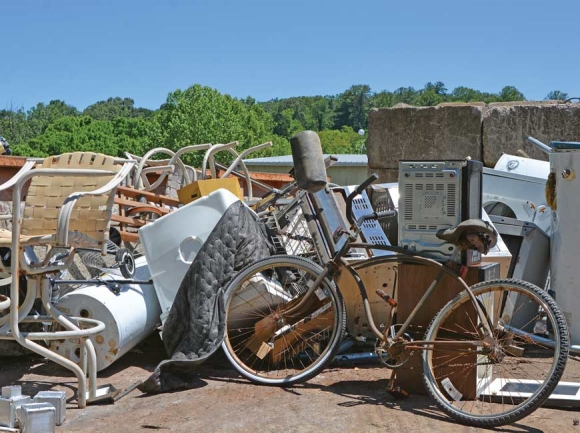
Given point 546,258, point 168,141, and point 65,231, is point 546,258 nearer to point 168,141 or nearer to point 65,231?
point 65,231

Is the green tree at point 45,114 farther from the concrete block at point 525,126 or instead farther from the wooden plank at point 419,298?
the wooden plank at point 419,298

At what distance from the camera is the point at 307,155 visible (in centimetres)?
477

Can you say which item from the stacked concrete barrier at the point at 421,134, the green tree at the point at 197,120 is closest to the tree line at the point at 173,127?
the green tree at the point at 197,120

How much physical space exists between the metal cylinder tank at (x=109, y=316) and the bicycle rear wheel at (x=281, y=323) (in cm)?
60

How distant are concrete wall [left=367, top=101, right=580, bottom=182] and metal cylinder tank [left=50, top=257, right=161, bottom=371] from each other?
4.28m

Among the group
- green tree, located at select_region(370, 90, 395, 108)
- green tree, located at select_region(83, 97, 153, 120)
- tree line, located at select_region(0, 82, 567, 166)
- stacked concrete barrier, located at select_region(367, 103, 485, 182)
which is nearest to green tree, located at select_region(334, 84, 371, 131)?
green tree, located at select_region(370, 90, 395, 108)

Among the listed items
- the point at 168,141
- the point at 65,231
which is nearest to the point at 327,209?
the point at 65,231

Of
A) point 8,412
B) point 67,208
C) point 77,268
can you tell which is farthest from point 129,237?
point 8,412

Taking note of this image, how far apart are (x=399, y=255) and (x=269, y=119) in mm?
72770

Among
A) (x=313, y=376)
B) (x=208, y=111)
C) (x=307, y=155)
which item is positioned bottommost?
(x=313, y=376)

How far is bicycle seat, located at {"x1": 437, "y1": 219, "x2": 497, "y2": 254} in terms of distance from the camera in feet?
13.5

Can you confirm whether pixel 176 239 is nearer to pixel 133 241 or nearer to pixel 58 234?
pixel 58 234

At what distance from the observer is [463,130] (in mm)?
8391

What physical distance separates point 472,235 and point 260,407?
1456mm
